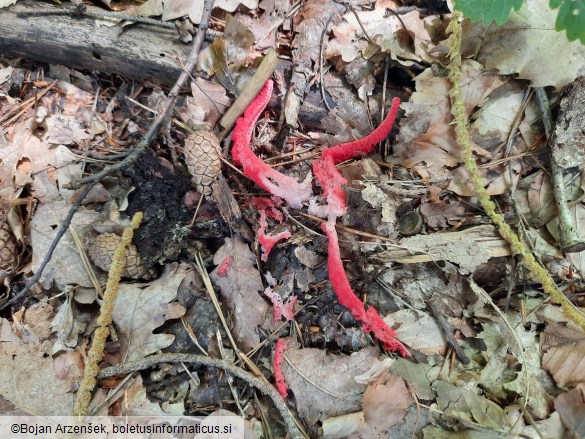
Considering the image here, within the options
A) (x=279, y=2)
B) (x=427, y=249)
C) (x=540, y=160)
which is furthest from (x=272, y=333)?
(x=279, y=2)

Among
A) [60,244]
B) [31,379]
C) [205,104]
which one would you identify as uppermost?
[205,104]

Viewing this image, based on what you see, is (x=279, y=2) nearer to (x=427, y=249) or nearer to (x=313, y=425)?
(x=427, y=249)

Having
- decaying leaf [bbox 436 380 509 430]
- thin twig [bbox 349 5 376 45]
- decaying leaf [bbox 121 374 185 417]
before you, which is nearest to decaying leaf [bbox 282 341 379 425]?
decaying leaf [bbox 436 380 509 430]

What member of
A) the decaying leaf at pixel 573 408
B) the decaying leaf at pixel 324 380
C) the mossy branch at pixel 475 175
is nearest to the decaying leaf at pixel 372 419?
the decaying leaf at pixel 324 380

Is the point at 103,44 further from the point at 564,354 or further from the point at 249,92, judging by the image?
the point at 564,354

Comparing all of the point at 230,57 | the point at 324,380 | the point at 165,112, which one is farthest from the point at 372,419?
the point at 230,57

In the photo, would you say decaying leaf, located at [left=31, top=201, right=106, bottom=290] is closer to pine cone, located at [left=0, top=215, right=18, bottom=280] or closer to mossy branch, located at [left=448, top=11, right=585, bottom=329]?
pine cone, located at [left=0, top=215, right=18, bottom=280]
